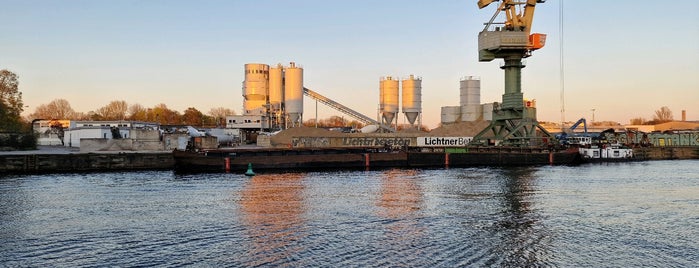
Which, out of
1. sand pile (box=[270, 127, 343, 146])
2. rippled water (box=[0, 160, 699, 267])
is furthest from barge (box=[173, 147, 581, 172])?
sand pile (box=[270, 127, 343, 146])

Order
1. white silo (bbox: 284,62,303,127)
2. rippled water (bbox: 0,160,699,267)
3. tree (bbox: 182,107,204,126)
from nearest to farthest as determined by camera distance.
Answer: rippled water (bbox: 0,160,699,267) → white silo (bbox: 284,62,303,127) → tree (bbox: 182,107,204,126)

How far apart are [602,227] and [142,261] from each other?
20.1m

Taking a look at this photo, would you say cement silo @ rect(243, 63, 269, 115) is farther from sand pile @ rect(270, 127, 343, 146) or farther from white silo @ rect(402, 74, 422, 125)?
white silo @ rect(402, 74, 422, 125)

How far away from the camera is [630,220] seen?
2755cm

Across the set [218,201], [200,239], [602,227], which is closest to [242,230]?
[200,239]

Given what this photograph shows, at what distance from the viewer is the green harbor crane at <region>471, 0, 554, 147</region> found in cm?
6831

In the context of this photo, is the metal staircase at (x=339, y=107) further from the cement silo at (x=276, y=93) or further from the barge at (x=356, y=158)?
the barge at (x=356, y=158)

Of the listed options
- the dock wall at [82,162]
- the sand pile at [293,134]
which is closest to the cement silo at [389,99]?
the sand pile at [293,134]

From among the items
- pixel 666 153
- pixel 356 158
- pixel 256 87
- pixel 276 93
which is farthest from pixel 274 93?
pixel 666 153

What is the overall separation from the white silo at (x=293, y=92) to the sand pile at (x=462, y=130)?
80.6 ft

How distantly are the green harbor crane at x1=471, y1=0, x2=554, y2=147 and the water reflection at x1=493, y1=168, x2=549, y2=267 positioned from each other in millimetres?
32375

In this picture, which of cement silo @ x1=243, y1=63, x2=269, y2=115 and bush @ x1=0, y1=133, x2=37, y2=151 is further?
cement silo @ x1=243, y1=63, x2=269, y2=115

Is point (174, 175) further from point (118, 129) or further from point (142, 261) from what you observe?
point (142, 261)

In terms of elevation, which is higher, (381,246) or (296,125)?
(296,125)
